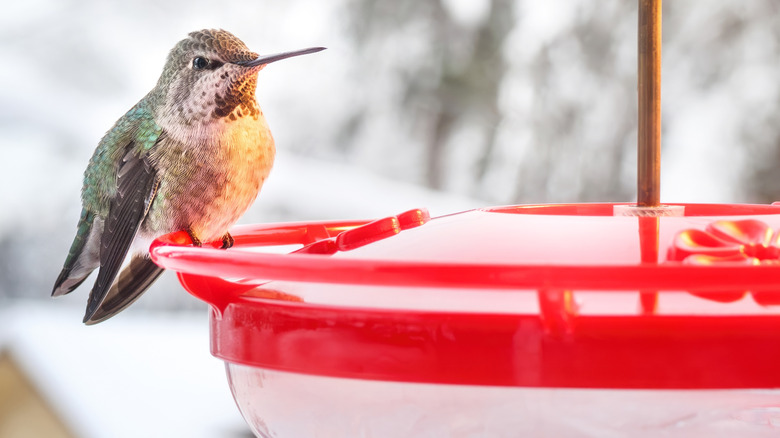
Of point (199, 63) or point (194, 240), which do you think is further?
point (199, 63)

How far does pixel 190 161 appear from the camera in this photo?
1.49 meters

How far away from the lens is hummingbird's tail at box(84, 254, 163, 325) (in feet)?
4.50

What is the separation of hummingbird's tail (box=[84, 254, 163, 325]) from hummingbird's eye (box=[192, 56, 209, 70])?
0.36 metres

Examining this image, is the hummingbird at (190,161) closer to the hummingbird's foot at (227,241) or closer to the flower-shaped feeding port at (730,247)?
the hummingbird's foot at (227,241)

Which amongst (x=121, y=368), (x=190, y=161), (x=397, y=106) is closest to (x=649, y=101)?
(x=190, y=161)

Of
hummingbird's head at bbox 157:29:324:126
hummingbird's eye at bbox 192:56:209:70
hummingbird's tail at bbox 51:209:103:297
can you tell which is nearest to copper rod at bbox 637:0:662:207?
hummingbird's head at bbox 157:29:324:126

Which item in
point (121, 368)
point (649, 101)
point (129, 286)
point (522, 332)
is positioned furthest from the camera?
point (121, 368)

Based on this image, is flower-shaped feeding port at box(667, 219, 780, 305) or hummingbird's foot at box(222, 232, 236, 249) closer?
flower-shaped feeding port at box(667, 219, 780, 305)

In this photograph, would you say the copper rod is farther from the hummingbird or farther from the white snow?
the white snow

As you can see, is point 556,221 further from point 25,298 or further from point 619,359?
point 25,298

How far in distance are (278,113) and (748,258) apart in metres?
2.43

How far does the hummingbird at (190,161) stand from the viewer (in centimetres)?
146

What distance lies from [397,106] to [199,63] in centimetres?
150

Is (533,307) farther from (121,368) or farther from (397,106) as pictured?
(121,368)
